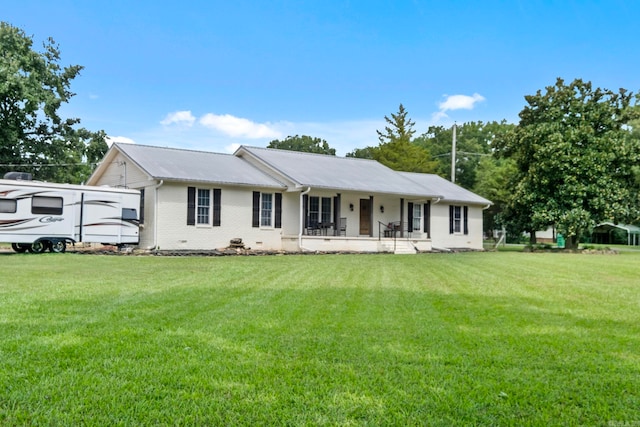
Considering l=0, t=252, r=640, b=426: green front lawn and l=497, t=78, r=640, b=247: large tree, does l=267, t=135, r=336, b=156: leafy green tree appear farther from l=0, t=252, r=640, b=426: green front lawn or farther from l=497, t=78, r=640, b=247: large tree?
l=0, t=252, r=640, b=426: green front lawn

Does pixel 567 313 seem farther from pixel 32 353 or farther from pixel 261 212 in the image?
pixel 261 212

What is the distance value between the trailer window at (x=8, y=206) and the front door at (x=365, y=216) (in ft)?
45.1

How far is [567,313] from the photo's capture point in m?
6.25

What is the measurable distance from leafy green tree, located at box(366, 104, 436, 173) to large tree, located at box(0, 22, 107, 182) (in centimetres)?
2040

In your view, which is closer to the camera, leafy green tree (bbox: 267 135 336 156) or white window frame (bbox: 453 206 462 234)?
white window frame (bbox: 453 206 462 234)

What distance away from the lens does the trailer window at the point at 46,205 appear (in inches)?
650

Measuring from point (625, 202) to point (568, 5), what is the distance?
547 inches

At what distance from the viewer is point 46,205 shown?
16.7 meters

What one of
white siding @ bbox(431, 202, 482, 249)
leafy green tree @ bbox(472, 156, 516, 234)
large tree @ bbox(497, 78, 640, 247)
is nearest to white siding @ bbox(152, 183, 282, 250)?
white siding @ bbox(431, 202, 482, 249)

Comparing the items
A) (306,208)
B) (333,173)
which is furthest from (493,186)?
(306,208)

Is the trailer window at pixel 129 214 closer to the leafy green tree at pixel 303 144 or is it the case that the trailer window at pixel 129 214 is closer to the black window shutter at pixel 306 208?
the black window shutter at pixel 306 208

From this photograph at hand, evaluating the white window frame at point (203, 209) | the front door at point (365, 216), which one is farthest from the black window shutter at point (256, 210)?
A: the front door at point (365, 216)

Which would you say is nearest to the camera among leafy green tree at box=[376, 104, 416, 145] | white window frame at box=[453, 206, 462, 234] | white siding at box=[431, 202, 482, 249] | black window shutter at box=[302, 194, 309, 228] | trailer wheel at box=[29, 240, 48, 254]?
trailer wheel at box=[29, 240, 48, 254]

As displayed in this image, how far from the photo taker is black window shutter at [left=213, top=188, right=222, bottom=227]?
1950 cm
